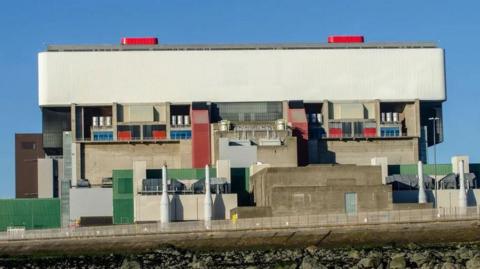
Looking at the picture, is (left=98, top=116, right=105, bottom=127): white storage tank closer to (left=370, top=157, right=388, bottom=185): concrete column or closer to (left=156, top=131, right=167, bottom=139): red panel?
(left=156, top=131, right=167, bottom=139): red panel

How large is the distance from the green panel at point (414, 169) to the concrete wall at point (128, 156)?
23977 mm

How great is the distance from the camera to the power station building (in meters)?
136

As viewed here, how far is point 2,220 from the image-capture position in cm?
12344

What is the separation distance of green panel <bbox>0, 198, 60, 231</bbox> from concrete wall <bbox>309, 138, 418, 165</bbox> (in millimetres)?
31173

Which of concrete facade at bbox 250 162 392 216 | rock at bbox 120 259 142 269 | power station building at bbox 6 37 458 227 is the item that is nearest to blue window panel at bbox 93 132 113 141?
power station building at bbox 6 37 458 227

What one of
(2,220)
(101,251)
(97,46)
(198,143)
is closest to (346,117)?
(198,143)

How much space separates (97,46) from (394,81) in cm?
3587

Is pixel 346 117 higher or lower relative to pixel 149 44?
lower

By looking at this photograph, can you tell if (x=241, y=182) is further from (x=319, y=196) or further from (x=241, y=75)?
(x=319, y=196)

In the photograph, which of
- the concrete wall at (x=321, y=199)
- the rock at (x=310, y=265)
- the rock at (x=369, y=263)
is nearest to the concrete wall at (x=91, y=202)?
the concrete wall at (x=321, y=199)

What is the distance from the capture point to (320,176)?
106 m

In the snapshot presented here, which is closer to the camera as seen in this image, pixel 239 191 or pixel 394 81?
pixel 239 191

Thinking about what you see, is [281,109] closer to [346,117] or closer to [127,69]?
[346,117]

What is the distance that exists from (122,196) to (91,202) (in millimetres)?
4837
